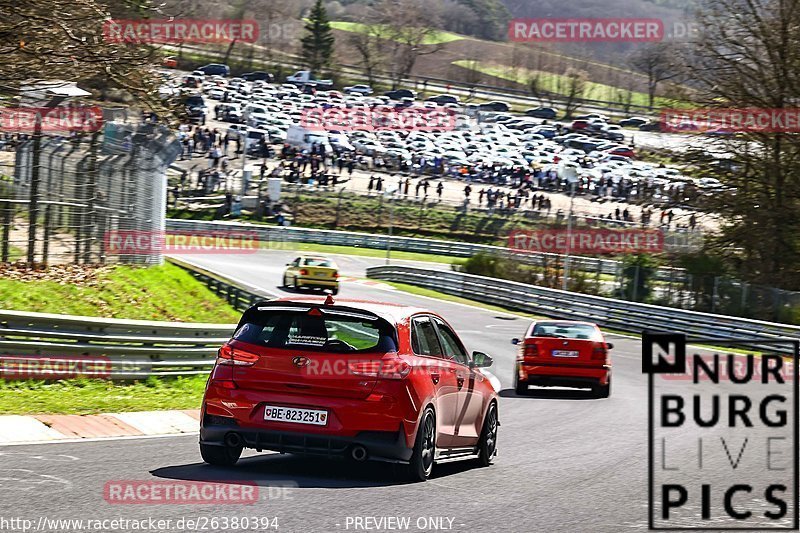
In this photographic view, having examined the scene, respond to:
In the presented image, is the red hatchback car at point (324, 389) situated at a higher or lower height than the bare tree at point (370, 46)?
lower

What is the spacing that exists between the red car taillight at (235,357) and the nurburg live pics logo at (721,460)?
3083 millimetres

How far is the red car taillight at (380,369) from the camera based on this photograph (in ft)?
29.4

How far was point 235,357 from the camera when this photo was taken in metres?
9.16

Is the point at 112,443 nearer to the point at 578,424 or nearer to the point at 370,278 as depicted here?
the point at 578,424

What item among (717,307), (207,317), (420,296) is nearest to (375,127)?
(420,296)

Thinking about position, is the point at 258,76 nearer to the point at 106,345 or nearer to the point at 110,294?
the point at 110,294

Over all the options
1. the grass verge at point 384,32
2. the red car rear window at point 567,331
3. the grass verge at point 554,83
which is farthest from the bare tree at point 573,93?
the red car rear window at point 567,331

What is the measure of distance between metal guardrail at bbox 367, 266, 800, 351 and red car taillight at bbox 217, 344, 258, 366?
2387 cm

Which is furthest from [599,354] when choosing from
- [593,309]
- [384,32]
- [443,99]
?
[384,32]

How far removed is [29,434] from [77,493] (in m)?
2.98

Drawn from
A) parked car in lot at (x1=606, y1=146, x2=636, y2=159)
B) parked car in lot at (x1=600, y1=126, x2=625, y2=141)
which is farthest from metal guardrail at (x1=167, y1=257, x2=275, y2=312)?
parked car in lot at (x1=600, y1=126, x2=625, y2=141)

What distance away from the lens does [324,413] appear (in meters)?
8.89

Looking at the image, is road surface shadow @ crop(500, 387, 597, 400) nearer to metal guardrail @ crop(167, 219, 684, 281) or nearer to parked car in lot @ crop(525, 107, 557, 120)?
metal guardrail @ crop(167, 219, 684, 281)

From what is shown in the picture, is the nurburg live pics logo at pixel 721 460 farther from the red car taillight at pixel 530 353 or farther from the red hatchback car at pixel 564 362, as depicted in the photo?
the red car taillight at pixel 530 353
